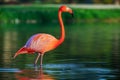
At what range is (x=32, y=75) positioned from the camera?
15344mm

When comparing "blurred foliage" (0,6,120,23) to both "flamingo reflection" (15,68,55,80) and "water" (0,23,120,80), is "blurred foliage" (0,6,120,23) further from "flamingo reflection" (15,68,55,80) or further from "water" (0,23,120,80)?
"flamingo reflection" (15,68,55,80)

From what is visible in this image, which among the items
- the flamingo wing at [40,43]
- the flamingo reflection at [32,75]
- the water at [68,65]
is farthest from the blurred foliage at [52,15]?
the flamingo reflection at [32,75]

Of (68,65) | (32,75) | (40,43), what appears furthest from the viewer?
(68,65)

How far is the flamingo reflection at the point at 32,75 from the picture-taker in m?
14.8

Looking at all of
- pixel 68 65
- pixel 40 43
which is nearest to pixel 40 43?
pixel 40 43

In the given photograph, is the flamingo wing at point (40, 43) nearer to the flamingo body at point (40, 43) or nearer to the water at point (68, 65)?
the flamingo body at point (40, 43)

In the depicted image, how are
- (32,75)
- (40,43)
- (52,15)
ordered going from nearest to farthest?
(32,75), (40,43), (52,15)

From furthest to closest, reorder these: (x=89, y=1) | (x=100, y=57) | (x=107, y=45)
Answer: (x=89, y=1), (x=107, y=45), (x=100, y=57)

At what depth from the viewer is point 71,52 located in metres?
22.1

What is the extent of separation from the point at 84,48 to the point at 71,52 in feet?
6.31

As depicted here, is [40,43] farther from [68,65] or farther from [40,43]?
[68,65]

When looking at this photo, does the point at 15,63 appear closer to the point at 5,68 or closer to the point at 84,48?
the point at 5,68

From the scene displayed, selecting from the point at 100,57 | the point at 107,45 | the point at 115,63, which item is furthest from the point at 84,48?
the point at 115,63

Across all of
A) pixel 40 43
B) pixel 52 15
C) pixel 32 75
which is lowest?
pixel 32 75
